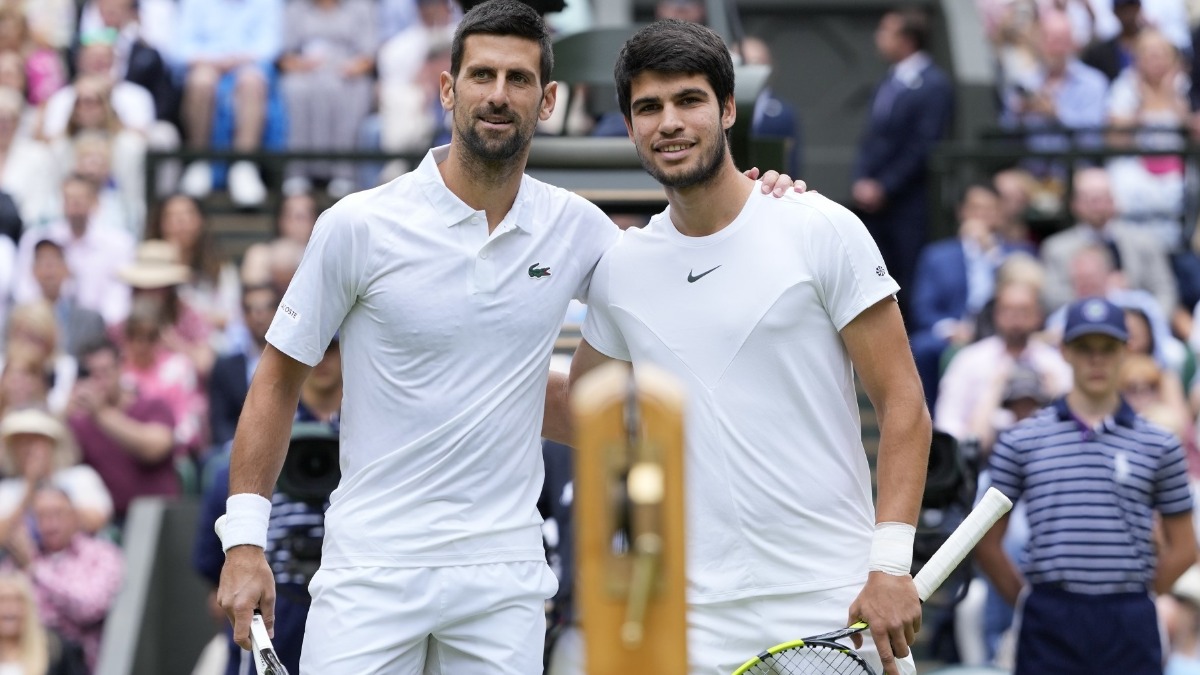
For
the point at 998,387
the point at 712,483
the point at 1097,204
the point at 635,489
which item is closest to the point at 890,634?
the point at 712,483

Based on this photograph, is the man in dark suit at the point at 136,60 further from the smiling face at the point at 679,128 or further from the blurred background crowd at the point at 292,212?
the smiling face at the point at 679,128

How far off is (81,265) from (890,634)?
865 centimetres

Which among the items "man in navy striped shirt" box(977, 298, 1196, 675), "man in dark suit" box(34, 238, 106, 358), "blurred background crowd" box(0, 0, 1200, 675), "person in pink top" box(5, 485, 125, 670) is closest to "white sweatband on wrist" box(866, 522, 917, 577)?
"man in navy striped shirt" box(977, 298, 1196, 675)

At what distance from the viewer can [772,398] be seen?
524cm

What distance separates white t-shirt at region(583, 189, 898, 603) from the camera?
5.23 m

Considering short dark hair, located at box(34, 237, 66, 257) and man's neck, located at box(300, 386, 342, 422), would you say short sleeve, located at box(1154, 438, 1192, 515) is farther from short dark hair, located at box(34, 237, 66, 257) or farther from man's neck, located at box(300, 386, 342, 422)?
short dark hair, located at box(34, 237, 66, 257)

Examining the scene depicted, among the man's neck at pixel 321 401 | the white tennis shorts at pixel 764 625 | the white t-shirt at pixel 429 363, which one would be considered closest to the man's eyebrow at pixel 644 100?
the white t-shirt at pixel 429 363

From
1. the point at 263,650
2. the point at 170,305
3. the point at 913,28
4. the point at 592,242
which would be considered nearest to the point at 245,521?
the point at 263,650

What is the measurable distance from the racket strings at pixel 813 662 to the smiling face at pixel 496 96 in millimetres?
1382

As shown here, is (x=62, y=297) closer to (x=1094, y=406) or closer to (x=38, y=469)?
(x=38, y=469)

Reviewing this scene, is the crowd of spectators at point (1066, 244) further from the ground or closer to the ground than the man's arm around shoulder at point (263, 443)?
further from the ground

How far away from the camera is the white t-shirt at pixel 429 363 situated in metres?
5.27

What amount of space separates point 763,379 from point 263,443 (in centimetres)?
124

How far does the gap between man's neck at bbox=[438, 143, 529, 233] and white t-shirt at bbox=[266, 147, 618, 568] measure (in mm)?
34
